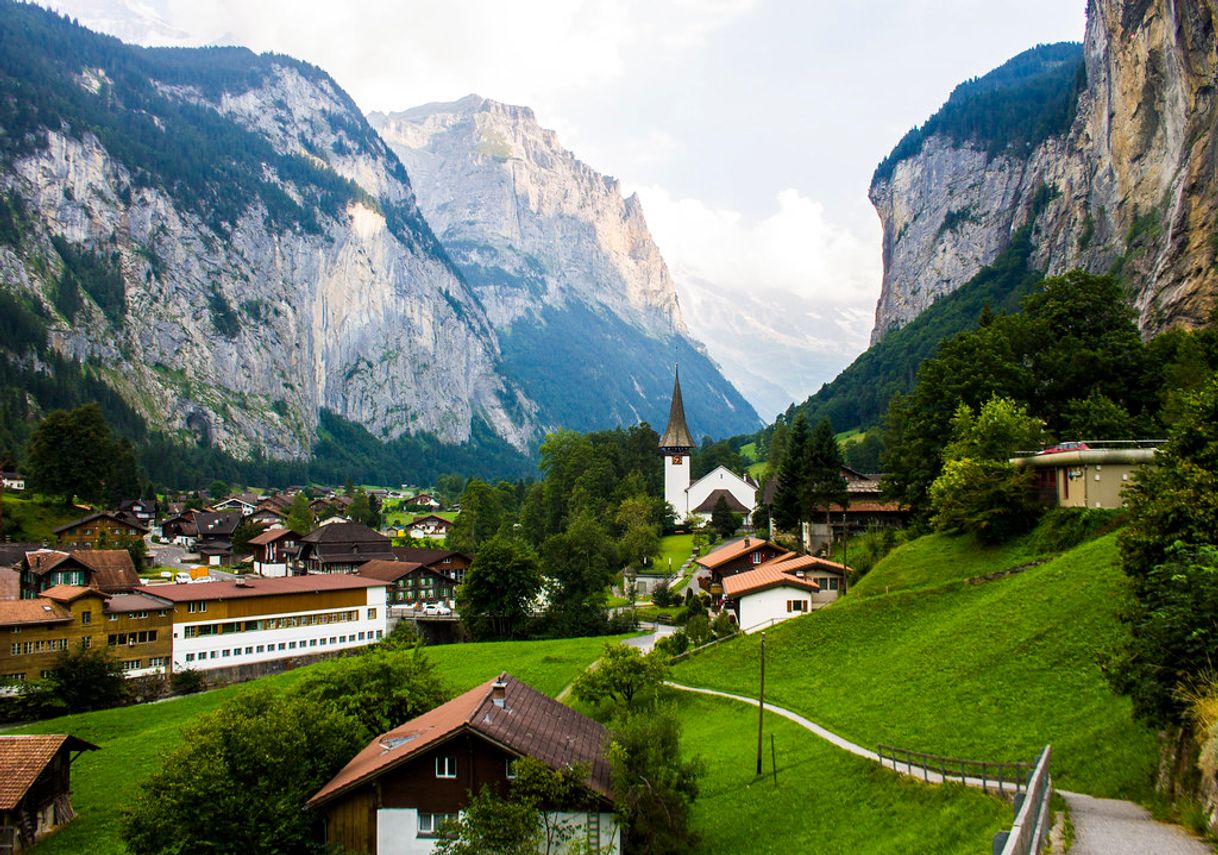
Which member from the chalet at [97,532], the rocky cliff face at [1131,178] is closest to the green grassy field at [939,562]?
the rocky cliff face at [1131,178]

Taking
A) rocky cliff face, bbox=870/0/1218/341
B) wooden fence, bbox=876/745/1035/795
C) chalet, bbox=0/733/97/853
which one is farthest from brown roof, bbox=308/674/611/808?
rocky cliff face, bbox=870/0/1218/341

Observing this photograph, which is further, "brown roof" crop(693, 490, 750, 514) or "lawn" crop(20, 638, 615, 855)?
"brown roof" crop(693, 490, 750, 514)

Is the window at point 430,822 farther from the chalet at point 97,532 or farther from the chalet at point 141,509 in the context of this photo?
the chalet at point 141,509

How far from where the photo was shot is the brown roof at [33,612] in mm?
51500

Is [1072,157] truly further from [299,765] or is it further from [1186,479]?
[299,765]

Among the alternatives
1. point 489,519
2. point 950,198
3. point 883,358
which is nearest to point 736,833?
point 489,519

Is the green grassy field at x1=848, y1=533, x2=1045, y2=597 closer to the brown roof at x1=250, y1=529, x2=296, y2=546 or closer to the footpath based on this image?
the footpath

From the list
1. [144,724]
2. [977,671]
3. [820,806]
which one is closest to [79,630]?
[144,724]

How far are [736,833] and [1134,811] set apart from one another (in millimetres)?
9922

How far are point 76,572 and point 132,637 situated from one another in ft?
37.2

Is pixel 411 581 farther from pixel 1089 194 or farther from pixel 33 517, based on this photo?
pixel 1089 194

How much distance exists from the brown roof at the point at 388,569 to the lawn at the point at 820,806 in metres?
54.6

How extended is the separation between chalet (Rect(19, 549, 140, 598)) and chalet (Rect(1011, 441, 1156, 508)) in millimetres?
58913

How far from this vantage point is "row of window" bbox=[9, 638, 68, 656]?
168 ft
